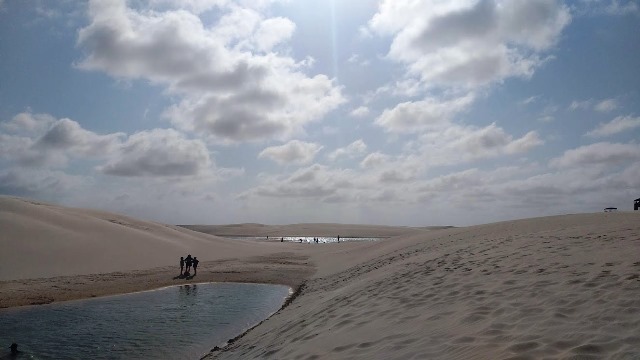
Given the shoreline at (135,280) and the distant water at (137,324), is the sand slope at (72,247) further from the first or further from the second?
the distant water at (137,324)

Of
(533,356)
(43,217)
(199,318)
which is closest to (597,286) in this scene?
(533,356)

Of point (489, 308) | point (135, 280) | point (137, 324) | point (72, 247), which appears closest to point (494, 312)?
point (489, 308)

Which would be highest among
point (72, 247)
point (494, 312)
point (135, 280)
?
point (72, 247)

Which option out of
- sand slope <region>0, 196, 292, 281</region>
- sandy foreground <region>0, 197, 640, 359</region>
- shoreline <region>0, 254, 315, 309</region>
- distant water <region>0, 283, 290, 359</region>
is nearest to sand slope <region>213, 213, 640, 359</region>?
sandy foreground <region>0, 197, 640, 359</region>

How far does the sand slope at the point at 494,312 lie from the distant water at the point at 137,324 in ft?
9.20

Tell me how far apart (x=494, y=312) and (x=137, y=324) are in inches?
554

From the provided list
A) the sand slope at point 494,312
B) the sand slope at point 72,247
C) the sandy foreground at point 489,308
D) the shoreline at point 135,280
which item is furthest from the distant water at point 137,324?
the sand slope at point 72,247

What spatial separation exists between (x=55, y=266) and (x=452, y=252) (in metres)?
28.4

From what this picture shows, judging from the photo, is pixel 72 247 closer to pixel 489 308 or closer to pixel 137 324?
pixel 137 324

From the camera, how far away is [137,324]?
16594 millimetres

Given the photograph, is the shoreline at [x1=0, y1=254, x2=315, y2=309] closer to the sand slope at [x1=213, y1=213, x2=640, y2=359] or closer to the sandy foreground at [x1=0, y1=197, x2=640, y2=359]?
the sandy foreground at [x1=0, y1=197, x2=640, y2=359]

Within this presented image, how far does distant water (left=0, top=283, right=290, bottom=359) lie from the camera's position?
43.0ft

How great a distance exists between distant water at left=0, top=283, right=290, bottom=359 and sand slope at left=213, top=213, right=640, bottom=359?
2.80 metres

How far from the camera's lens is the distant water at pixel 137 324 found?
43.0 feet
